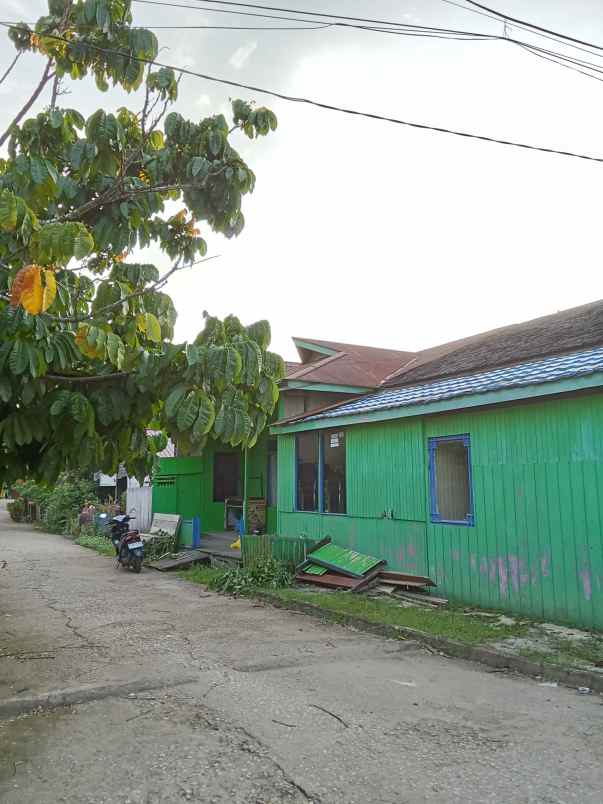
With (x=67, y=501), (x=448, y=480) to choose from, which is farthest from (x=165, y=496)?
(x=448, y=480)

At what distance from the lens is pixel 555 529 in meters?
7.86

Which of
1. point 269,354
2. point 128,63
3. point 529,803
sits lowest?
point 529,803

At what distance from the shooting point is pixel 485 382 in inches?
376

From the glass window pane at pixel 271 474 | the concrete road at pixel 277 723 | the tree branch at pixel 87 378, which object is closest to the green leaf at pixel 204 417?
the tree branch at pixel 87 378

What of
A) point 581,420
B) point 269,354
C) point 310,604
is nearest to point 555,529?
point 581,420

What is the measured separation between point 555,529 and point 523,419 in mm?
1477

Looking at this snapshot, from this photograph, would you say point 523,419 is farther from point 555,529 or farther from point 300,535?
Answer: point 300,535

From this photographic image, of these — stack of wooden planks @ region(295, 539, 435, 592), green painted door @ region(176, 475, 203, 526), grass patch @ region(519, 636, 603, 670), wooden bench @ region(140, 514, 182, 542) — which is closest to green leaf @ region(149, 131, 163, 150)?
grass patch @ region(519, 636, 603, 670)

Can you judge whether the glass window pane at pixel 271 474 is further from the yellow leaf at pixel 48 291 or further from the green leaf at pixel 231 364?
the yellow leaf at pixel 48 291

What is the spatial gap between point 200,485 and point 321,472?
20.5 ft

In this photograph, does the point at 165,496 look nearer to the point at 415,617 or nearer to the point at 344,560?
the point at 344,560

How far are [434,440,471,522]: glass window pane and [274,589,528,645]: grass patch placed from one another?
5.63ft

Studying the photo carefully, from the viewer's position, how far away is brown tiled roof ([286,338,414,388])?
47.7 feet

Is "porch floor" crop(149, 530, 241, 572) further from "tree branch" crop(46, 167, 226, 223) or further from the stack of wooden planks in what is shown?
"tree branch" crop(46, 167, 226, 223)
